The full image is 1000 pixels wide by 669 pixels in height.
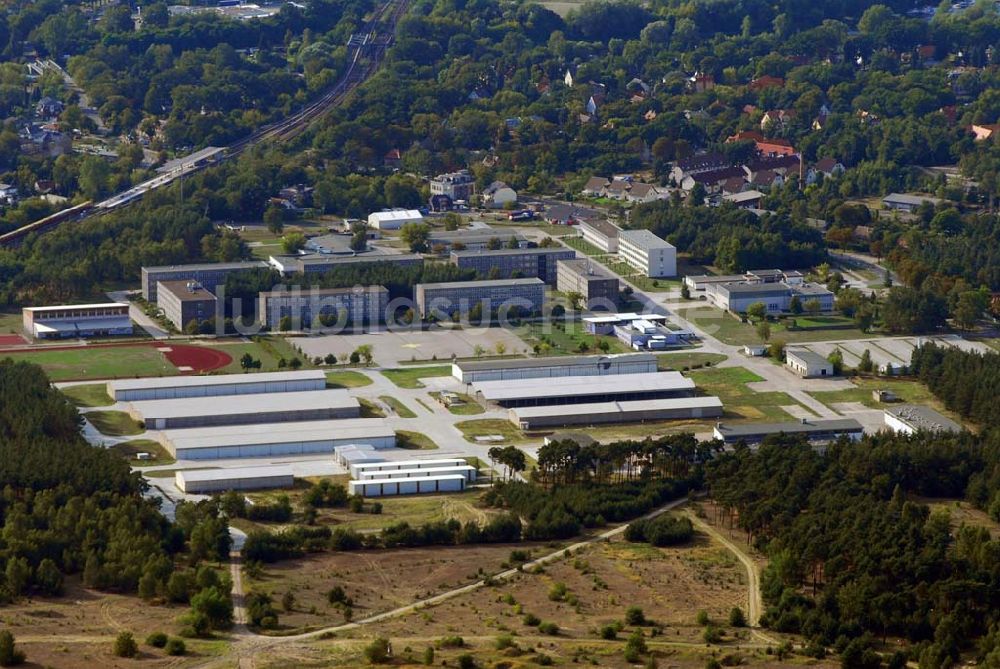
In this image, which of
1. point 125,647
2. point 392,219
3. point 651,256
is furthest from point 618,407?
point 392,219

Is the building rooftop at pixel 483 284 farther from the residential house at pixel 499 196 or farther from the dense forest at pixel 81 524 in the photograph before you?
the dense forest at pixel 81 524

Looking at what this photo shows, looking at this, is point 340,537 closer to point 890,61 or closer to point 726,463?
point 726,463

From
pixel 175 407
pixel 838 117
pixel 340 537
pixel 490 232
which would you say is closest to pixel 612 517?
pixel 340 537

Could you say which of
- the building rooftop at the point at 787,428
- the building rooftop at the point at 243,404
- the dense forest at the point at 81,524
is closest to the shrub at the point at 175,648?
the dense forest at the point at 81,524

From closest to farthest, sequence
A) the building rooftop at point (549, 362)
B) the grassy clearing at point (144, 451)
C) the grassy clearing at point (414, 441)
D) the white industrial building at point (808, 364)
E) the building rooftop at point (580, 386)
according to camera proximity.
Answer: the grassy clearing at point (144, 451), the grassy clearing at point (414, 441), the building rooftop at point (580, 386), the building rooftop at point (549, 362), the white industrial building at point (808, 364)

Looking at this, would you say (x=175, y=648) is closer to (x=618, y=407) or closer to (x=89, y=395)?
(x=89, y=395)

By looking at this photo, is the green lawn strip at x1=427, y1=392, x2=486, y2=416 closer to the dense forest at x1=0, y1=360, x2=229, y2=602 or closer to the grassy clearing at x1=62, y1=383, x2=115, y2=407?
the grassy clearing at x1=62, y1=383, x2=115, y2=407
